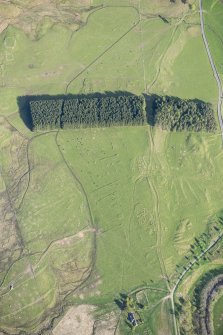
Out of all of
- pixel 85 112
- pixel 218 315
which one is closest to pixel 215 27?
pixel 85 112

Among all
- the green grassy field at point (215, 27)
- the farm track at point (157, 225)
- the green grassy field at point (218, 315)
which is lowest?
the green grassy field at point (218, 315)

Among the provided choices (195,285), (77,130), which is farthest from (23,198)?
(195,285)

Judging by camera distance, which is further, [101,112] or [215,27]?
[215,27]

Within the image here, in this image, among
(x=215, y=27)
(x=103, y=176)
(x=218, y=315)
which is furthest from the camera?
(x=215, y=27)

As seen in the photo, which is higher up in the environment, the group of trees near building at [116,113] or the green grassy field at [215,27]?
the green grassy field at [215,27]

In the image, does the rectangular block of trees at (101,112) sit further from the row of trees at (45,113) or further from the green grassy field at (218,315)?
the green grassy field at (218,315)

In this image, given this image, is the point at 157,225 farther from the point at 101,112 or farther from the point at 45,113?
the point at 45,113

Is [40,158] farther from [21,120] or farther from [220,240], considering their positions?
[220,240]

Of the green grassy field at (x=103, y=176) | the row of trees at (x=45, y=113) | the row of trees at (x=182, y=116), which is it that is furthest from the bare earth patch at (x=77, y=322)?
the row of trees at (x=182, y=116)
